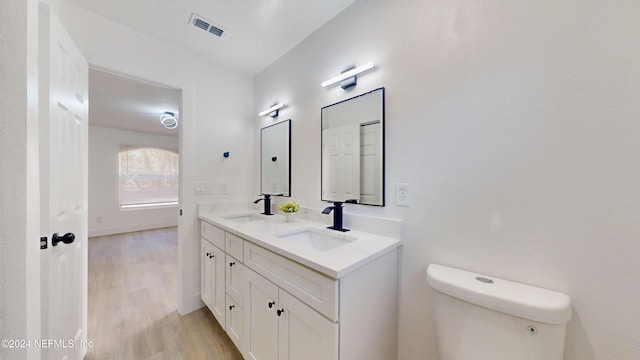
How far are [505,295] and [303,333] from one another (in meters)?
0.81

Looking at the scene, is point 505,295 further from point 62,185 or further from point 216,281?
point 62,185

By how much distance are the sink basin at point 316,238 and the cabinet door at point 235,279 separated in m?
0.36

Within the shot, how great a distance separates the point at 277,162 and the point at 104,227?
498 cm

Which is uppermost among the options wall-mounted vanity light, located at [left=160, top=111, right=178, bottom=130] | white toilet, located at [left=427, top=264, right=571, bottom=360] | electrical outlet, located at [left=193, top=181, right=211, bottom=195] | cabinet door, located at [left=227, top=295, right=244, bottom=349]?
wall-mounted vanity light, located at [left=160, top=111, right=178, bottom=130]

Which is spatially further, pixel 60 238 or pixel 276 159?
pixel 276 159

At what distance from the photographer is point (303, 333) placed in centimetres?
96

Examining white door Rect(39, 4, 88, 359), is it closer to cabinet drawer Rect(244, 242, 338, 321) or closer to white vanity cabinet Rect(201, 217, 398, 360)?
white vanity cabinet Rect(201, 217, 398, 360)

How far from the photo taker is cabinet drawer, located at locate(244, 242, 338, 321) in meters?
0.84

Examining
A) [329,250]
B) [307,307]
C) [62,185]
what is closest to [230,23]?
[62,185]

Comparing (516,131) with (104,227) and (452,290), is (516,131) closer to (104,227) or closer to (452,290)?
(452,290)

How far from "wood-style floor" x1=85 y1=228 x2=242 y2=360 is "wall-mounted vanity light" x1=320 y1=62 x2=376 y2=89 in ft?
6.72

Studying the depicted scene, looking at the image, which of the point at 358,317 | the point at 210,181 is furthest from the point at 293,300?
the point at 210,181

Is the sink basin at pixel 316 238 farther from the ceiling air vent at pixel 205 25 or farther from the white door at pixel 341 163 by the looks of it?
the ceiling air vent at pixel 205 25

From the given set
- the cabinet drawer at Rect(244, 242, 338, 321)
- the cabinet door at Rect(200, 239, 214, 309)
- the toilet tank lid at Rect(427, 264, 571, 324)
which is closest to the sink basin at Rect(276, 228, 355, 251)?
the cabinet drawer at Rect(244, 242, 338, 321)
